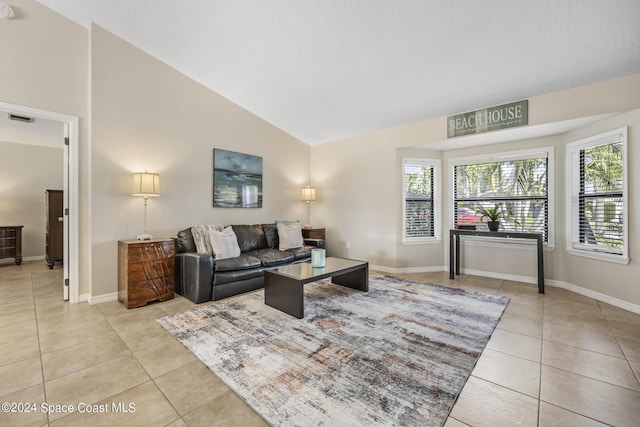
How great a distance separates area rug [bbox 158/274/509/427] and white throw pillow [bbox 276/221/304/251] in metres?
1.30

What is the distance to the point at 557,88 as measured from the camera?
3.26m

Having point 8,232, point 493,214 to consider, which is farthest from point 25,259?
point 493,214

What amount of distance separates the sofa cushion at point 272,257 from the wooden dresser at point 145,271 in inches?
43.5

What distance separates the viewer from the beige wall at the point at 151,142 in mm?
3264

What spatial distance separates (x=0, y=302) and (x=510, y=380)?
5177mm

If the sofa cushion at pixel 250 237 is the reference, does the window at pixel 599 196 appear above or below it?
above

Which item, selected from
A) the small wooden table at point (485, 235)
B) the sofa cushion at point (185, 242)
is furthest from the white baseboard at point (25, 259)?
the small wooden table at point (485, 235)

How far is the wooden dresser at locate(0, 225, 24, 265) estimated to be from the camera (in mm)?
5172

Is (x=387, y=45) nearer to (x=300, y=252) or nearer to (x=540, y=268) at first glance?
(x=300, y=252)

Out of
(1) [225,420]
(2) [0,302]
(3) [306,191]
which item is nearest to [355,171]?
(3) [306,191]

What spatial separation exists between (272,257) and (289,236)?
752mm

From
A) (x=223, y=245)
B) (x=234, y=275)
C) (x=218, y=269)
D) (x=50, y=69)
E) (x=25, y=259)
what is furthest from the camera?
(x=25, y=259)

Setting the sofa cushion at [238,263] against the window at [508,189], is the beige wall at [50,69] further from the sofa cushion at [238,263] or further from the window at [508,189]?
the window at [508,189]

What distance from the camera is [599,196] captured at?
3.47m
